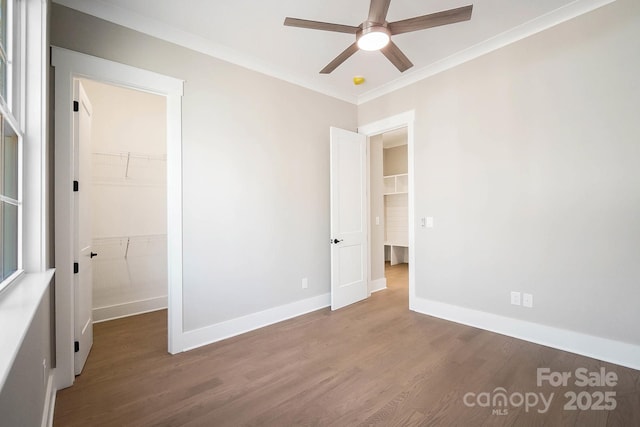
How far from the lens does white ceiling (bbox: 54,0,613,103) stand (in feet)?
7.61

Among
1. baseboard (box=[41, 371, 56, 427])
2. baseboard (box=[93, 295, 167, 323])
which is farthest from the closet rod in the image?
baseboard (box=[41, 371, 56, 427])

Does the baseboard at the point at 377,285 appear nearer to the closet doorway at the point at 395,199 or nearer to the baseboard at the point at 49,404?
the closet doorway at the point at 395,199

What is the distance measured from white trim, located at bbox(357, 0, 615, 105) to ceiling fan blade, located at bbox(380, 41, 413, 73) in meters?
1.15

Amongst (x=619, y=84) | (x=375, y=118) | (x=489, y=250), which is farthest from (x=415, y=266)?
(x=619, y=84)

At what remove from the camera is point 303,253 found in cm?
357

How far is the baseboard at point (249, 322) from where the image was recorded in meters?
2.68

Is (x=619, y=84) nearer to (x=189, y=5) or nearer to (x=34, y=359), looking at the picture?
(x=189, y=5)

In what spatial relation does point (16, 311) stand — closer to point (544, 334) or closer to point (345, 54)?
point (345, 54)

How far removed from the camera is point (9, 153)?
1.44 metres

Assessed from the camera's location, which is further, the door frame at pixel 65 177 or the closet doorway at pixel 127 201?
the closet doorway at pixel 127 201

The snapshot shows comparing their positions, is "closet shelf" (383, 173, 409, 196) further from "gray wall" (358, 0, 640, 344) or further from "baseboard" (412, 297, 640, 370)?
"baseboard" (412, 297, 640, 370)

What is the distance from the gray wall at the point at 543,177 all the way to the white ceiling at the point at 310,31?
0.49ft

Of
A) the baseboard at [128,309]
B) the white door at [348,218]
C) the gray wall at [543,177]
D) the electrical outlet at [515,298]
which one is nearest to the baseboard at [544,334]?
the gray wall at [543,177]

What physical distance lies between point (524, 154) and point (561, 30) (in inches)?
41.6
